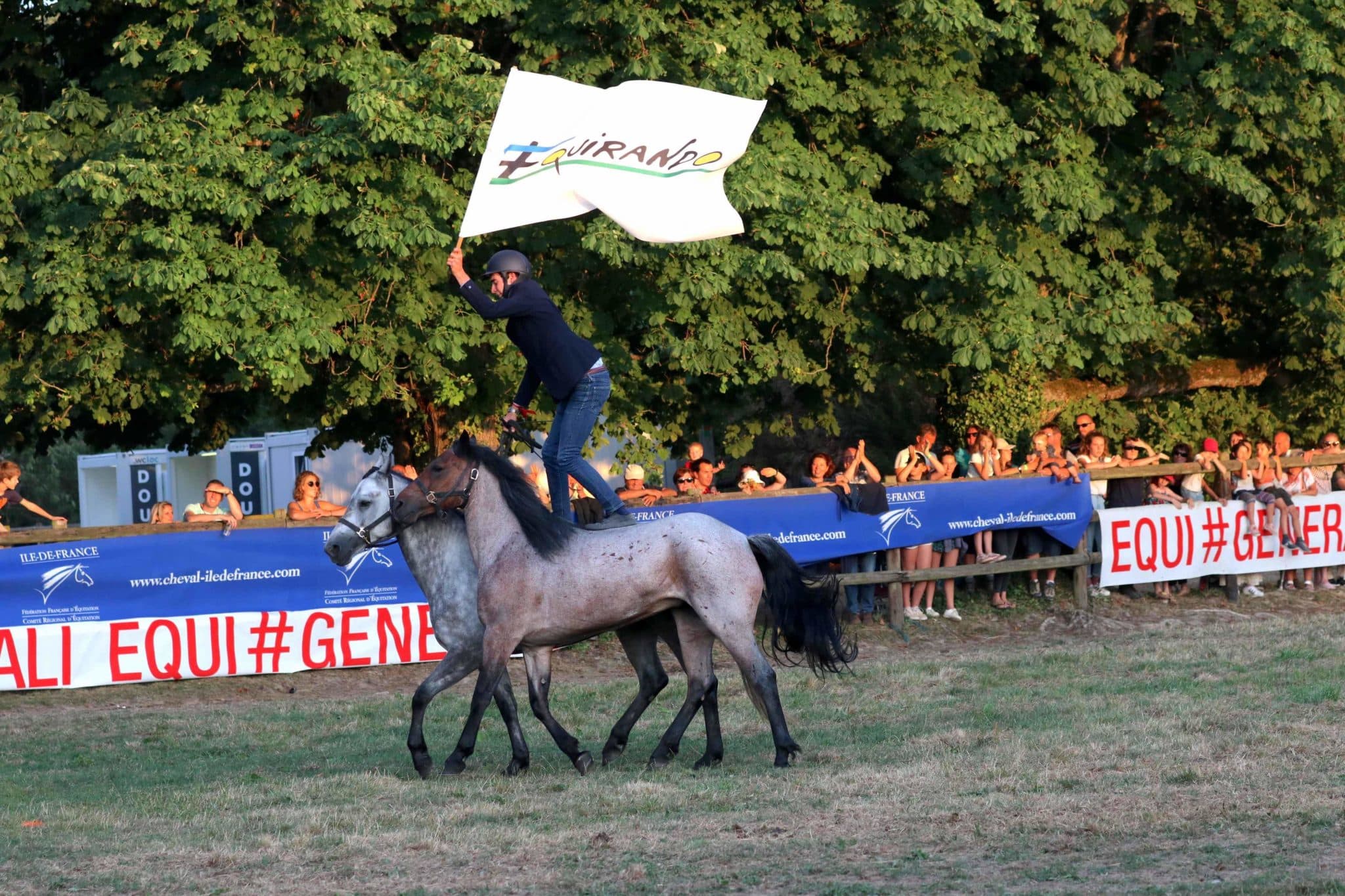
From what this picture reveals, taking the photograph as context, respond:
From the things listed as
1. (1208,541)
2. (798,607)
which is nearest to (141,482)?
(1208,541)

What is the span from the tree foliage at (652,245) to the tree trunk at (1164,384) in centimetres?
159

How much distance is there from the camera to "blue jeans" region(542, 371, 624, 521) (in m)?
9.95

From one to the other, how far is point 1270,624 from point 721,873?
11.3 metres

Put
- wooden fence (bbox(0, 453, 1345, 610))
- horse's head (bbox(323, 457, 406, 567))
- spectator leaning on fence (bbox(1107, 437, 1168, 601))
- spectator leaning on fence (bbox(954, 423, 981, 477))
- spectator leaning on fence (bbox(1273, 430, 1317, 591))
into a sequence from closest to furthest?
horse's head (bbox(323, 457, 406, 567))
wooden fence (bbox(0, 453, 1345, 610))
spectator leaning on fence (bbox(954, 423, 981, 477))
spectator leaning on fence (bbox(1107, 437, 1168, 601))
spectator leaning on fence (bbox(1273, 430, 1317, 591))

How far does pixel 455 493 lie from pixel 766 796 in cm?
262

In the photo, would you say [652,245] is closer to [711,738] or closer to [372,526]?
[372,526]

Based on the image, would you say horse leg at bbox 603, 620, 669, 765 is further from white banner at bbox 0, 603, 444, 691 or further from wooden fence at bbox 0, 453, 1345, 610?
white banner at bbox 0, 603, 444, 691

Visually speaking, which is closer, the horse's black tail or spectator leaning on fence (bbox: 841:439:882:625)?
the horse's black tail

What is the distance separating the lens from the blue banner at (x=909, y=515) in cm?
1658

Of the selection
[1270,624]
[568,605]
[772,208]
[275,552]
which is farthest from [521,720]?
[1270,624]

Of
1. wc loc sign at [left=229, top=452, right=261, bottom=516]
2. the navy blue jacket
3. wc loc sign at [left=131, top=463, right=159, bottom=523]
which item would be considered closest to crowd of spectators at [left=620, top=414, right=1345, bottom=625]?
the navy blue jacket

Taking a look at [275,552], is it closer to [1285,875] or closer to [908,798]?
[908,798]

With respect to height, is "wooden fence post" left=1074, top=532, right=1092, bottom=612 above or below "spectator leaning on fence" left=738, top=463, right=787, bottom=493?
below

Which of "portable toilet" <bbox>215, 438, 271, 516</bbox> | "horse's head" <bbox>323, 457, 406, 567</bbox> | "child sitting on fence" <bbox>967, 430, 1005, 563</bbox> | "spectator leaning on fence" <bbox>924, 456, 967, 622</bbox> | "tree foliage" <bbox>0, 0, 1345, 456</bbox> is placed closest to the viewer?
"horse's head" <bbox>323, 457, 406, 567</bbox>
